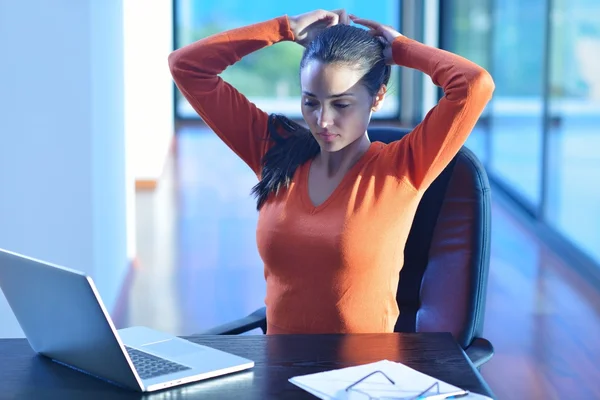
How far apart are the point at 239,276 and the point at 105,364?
3.14 meters

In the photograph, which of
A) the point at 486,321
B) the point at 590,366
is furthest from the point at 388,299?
the point at 486,321

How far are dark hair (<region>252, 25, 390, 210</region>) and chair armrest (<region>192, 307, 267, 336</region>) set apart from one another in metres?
0.24

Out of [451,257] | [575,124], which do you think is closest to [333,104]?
[451,257]

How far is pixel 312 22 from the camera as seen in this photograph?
6.64ft

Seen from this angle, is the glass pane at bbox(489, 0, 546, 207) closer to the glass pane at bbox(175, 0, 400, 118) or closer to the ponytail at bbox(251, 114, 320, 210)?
the glass pane at bbox(175, 0, 400, 118)

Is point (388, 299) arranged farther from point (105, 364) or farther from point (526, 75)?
point (526, 75)

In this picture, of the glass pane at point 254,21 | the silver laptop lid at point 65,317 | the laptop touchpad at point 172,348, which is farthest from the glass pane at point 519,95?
the silver laptop lid at point 65,317

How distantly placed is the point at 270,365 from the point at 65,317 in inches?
12.6

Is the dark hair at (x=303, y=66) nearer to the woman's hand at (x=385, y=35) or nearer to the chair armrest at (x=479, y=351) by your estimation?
the woman's hand at (x=385, y=35)

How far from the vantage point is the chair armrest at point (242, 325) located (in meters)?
1.89

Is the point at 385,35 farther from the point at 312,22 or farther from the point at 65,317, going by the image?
the point at 65,317

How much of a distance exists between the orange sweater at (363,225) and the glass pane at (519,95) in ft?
12.7

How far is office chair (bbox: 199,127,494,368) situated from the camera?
1.92 meters

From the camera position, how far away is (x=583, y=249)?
4.63m
